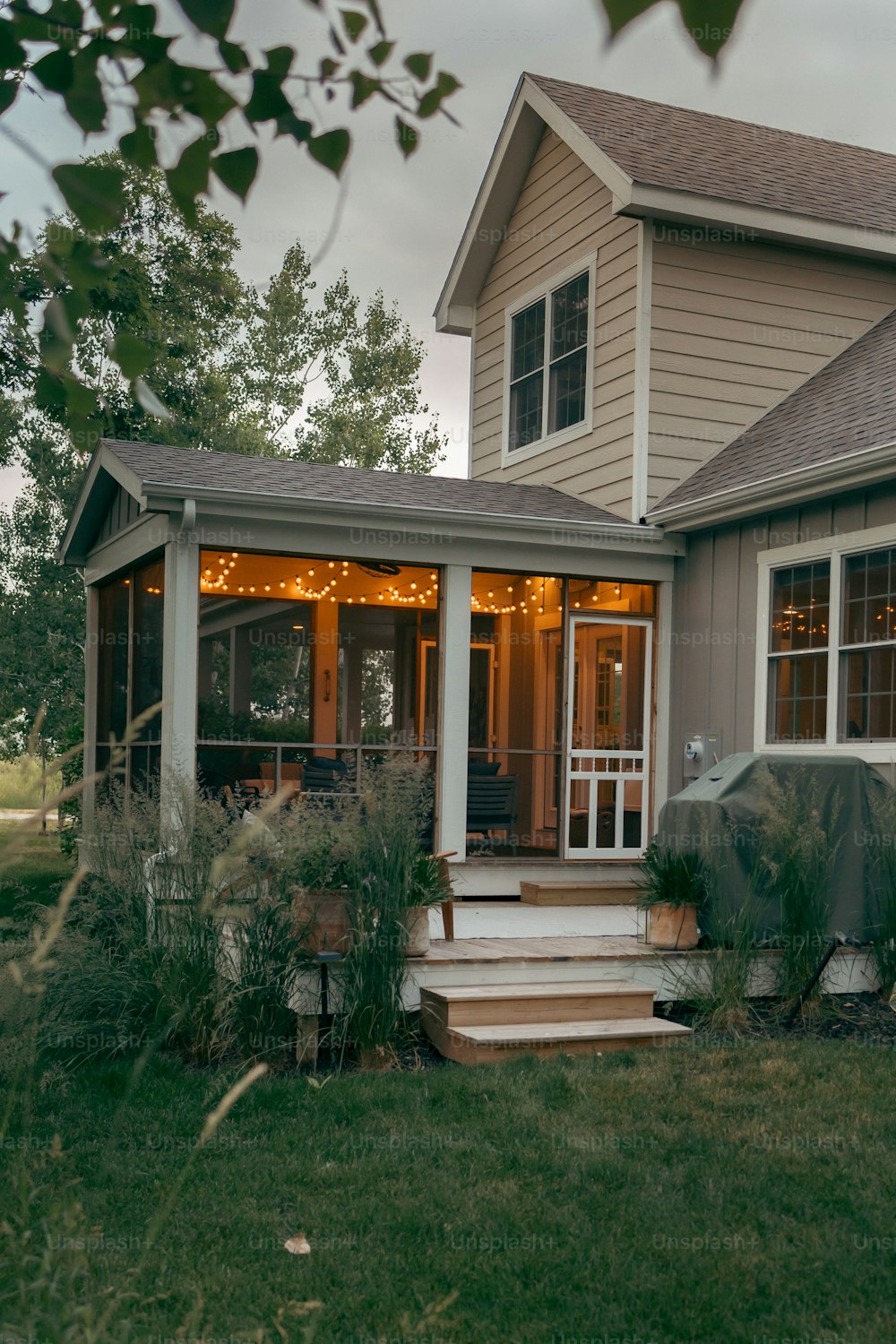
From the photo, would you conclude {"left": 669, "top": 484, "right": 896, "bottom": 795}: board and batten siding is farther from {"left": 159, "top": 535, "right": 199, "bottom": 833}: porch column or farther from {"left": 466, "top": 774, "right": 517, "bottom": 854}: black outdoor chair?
{"left": 159, "top": 535, "right": 199, "bottom": 833}: porch column

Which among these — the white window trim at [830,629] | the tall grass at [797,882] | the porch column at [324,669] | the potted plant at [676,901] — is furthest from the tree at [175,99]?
the porch column at [324,669]

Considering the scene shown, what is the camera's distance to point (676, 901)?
273 inches

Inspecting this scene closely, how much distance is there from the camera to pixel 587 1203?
4.04m

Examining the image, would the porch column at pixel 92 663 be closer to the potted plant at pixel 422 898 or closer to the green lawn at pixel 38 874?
the green lawn at pixel 38 874

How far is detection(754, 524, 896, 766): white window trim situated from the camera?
26.0ft

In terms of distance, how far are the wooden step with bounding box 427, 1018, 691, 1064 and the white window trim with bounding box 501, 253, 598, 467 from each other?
6.04m

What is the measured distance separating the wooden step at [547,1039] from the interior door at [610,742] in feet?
12.1

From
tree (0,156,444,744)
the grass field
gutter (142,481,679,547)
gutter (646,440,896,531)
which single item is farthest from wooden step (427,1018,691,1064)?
the grass field

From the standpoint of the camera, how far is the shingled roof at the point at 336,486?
8672 mm

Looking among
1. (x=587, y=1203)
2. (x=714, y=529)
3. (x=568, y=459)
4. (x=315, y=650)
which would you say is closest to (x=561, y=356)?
(x=568, y=459)

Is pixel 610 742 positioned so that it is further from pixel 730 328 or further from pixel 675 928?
pixel 675 928

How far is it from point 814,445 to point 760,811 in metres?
→ 3.13

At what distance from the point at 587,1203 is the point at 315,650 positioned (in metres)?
10.4

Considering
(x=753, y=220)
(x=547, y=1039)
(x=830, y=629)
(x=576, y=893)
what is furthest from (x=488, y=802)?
(x=753, y=220)
